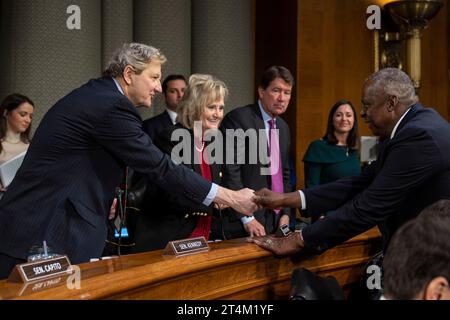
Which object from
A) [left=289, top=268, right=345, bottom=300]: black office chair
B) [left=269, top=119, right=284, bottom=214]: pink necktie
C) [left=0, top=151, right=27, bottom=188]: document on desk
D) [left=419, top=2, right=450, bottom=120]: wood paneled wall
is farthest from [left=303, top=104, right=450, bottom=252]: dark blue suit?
[left=419, top=2, right=450, bottom=120]: wood paneled wall

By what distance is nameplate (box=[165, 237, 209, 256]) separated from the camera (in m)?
2.57

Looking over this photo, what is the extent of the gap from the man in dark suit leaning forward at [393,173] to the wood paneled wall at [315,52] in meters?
3.40

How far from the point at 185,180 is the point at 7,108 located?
1.87m

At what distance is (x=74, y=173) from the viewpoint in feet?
8.67

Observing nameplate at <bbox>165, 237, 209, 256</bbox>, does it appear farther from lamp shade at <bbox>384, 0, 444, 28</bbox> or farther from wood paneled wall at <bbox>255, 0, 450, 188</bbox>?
lamp shade at <bbox>384, 0, 444, 28</bbox>

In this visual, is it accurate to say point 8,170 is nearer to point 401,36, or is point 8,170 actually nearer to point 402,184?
point 402,184

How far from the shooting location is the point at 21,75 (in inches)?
188

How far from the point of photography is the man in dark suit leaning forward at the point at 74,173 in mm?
2609

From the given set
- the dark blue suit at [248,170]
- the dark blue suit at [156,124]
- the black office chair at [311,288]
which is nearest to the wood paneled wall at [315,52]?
the dark blue suit at [156,124]

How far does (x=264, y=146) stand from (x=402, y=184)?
1.40 meters

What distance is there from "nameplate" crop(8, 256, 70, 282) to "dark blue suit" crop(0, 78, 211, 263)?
0.50 meters

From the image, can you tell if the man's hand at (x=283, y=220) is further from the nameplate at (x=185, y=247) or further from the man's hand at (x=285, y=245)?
the nameplate at (x=185, y=247)
